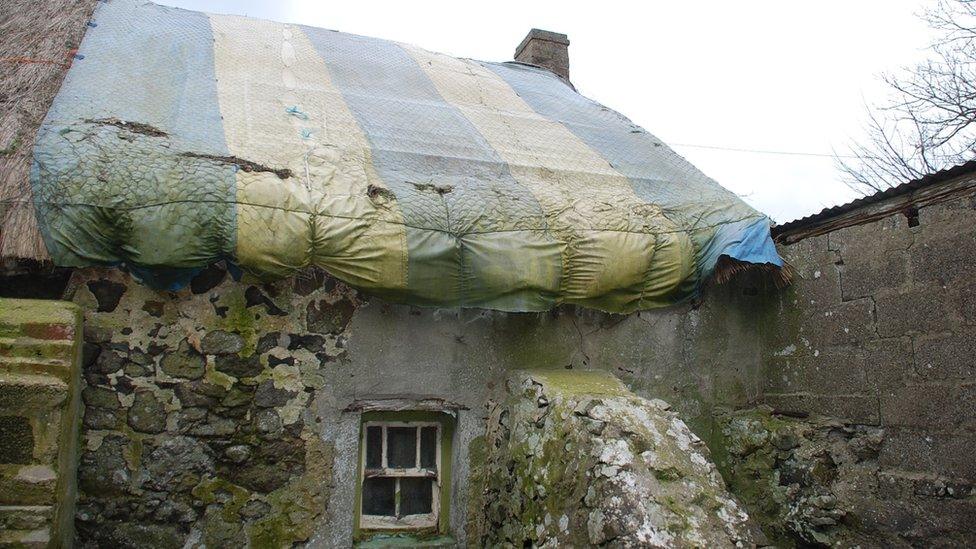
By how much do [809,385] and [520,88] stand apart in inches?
149

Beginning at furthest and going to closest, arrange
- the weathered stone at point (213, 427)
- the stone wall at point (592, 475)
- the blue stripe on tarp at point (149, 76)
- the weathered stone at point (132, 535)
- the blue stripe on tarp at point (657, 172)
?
the blue stripe on tarp at point (657, 172) → the blue stripe on tarp at point (149, 76) → the weathered stone at point (213, 427) → the weathered stone at point (132, 535) → the stone wall at point (592, 475)

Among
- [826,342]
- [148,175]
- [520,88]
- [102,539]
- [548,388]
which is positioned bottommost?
[102,539]

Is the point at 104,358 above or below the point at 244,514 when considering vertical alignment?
above

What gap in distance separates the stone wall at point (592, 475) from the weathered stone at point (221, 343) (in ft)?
4.93

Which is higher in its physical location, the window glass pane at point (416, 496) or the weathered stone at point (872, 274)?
the weathered stone at point (872, 274)

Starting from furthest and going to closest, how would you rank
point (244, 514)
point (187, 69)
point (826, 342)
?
1. point (187, 69)
2. point (826, 342)
3. point (244, 514)

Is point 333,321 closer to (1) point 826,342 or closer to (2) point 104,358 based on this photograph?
(2) point 104,358

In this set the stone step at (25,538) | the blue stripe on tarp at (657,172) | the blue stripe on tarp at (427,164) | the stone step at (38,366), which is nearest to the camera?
the stone step at (25,538)

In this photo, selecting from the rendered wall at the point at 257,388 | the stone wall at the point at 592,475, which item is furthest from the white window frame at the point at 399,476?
the stone wall at the point at 592,475

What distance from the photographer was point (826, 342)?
181 inches

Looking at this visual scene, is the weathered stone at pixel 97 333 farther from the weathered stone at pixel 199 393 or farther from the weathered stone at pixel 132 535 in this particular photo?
the weathered stone at pixel 132 535

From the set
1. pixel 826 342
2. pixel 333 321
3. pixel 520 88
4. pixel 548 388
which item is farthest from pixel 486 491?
pixel 520 88

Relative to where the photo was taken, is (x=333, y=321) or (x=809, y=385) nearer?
(x=333, y=321)

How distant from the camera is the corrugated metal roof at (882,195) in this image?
12.4 feet
